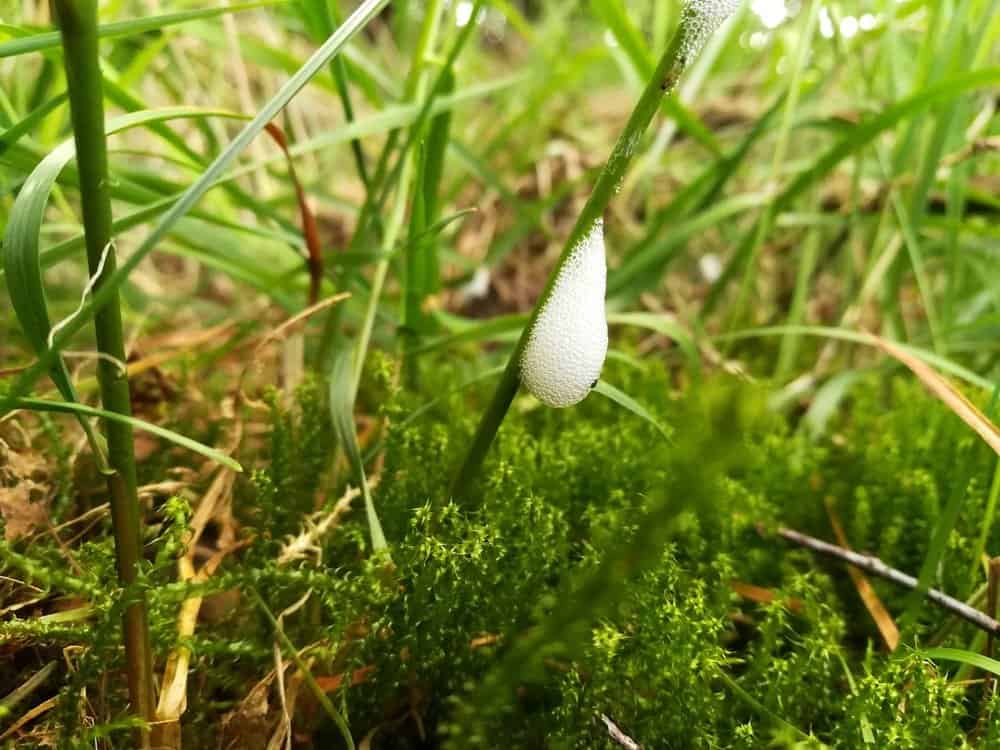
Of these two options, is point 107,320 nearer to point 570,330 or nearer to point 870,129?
point 570,330

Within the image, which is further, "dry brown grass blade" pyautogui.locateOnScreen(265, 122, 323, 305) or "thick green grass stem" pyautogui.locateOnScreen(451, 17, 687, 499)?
"dry brown grass blade" pyautogui.locateOnScreen(265, 122, 323, 305)

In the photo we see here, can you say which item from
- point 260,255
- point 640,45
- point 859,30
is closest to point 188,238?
point 260,255

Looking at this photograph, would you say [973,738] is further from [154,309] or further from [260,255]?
[154,309]

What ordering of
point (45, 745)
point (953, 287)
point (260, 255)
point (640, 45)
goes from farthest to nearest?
point (260, 255) < point (953, 287) < point (640, 45) < point (45, 745)

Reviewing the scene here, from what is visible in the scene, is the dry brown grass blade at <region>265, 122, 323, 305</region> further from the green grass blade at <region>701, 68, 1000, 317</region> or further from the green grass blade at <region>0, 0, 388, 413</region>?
the green grass blade at <region>701, 68, 1000, 317</region>

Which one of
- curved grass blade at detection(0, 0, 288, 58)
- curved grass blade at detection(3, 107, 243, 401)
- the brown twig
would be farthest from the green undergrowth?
curved grass blade at detection(0, 0, 288, 58)

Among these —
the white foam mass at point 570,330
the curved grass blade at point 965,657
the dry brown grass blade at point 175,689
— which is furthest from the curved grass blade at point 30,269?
the curved grass blade at point 965,657

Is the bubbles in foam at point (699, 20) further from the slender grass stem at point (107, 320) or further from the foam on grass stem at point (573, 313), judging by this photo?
the slender grass stem at point (107, 320)
